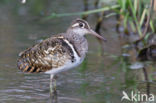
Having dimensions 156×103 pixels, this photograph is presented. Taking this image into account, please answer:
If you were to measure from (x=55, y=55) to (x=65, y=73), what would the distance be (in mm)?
1111

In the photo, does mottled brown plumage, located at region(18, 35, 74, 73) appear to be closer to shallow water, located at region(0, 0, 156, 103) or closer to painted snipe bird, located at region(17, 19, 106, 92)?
painted snipe bird, located at region(17, 19, 106, 92)

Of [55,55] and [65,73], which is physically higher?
[55,55]

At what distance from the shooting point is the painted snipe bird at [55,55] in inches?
240

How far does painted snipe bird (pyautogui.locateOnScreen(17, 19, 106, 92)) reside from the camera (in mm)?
6094

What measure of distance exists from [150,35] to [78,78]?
8.66 feet

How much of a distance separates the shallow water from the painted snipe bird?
0.37m

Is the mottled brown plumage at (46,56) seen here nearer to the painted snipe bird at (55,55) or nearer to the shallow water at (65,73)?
the painted snipe bird at (55,55)

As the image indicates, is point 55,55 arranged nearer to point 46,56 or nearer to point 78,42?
point 46,56

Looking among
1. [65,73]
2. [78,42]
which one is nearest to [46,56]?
[78,42]

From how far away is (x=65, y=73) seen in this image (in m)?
7.20

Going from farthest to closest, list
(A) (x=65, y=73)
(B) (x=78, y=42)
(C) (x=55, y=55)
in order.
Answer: (A) (x=65, y=73) < (B) (x=78, y=42) < (C) (x=55, y=55)

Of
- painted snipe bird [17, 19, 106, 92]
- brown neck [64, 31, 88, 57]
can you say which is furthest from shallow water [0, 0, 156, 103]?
brown neck [64, 31, 88, 57]

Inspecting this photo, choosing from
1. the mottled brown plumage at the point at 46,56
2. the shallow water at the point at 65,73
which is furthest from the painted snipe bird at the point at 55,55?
the shallow water at the point at 65,73

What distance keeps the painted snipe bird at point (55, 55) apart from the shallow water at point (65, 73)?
1.21ft
